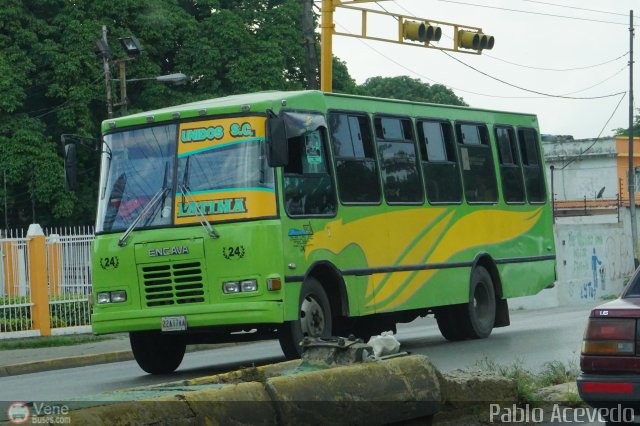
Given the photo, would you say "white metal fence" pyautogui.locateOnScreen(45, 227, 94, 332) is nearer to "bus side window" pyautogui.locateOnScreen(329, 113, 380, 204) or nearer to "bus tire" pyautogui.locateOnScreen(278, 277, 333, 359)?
"bus side window" pyautogui.locateOnScreen(329, 113, 380, 204)

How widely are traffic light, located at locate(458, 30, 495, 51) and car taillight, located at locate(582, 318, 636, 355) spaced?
1884cm

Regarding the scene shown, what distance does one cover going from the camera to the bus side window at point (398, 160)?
1673 cm

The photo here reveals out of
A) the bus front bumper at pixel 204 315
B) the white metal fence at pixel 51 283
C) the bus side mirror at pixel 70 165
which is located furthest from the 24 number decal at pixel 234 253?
the white metal fence at pixel 51 283

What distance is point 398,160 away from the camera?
1706 cm

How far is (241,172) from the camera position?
14.1 meters

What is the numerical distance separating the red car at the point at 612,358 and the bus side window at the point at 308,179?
686 cm

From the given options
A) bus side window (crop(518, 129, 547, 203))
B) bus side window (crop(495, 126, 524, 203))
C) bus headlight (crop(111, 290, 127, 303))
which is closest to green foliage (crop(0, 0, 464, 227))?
bus side window (crop(518, 129, 547, 203))

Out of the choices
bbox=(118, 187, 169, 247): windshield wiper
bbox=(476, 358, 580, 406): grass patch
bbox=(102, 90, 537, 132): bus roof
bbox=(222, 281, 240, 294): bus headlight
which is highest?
bbox=(102, 90, 537, 132): bus roof

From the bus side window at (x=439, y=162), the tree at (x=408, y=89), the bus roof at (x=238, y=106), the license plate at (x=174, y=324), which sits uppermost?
the tree at (x=408, y=89)

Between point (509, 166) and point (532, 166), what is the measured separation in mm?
917

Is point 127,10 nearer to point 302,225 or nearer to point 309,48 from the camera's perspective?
point 309,48

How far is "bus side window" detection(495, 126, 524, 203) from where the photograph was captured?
19828mm

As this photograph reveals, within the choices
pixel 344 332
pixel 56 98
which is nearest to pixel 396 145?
pixel 344 332

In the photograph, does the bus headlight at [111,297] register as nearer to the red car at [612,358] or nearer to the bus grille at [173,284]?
the bus grille at [173,284]
